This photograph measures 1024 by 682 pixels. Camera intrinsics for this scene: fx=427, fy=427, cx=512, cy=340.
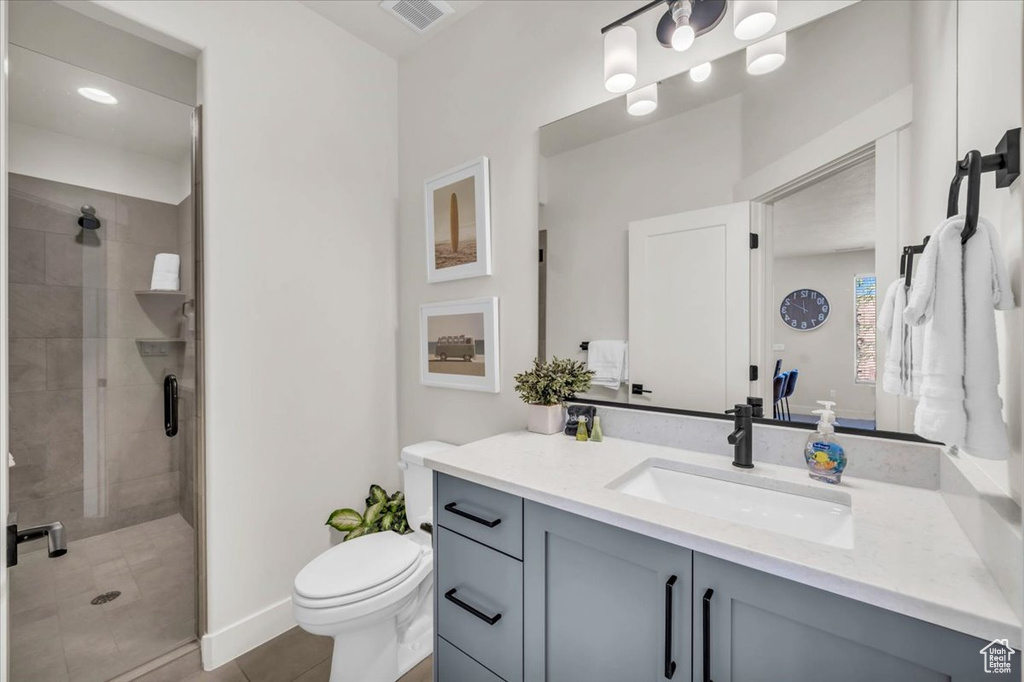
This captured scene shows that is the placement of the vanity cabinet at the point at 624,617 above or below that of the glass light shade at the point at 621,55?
below

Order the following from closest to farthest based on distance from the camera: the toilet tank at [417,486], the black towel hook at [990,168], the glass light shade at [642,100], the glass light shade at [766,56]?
the black towel hook at [990,168] → the glass light shade at [766,56] → the glass light shade at [642,100] → the toilet tank at [417,486]

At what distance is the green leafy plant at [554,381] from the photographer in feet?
5.36

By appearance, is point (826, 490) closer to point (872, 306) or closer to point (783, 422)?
point (783, 422)

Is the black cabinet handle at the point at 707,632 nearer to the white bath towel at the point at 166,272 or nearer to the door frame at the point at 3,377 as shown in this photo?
the door frame at the point at 3,377

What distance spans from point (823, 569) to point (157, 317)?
7.18ft

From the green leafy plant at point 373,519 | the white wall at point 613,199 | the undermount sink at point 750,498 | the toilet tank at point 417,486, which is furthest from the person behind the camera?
the green leafy plant at point 373,519

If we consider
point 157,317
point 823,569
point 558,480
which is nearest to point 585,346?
point 558,480

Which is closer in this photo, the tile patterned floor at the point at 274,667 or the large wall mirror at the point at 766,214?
the large wall mirror at the point at 766,214

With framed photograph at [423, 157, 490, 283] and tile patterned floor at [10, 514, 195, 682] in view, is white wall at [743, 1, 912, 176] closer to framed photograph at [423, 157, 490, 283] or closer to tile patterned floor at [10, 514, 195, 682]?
framed photograph at [423, 157, 490, 283]

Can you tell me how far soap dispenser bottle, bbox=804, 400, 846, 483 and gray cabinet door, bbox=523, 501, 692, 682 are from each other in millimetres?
491

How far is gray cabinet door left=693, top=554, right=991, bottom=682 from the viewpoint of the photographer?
63 centimetres

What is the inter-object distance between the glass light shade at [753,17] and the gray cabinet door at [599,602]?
1420mm

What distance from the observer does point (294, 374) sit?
76.9 inches

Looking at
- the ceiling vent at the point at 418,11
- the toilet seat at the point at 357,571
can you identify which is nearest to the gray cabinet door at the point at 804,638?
the toilet seat at the point at 357,571
